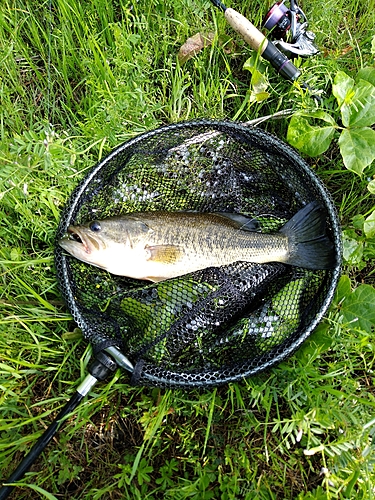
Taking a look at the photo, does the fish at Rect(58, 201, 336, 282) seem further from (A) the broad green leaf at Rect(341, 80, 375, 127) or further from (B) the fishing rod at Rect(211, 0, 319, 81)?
(B) the fishing rod at Rect(211, 0, 319, 81)

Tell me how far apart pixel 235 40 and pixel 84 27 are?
115 centimetres

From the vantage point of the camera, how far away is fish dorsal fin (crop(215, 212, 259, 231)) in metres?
2.81

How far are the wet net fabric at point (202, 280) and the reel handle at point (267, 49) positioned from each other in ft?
1.77

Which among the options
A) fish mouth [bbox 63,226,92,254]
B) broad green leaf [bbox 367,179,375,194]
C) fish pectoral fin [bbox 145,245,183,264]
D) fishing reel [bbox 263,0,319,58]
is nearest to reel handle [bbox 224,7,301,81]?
fishing reel [bbox 263,0,319,58]

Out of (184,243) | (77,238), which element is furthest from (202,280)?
(77,238)

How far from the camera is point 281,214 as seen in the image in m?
2.93

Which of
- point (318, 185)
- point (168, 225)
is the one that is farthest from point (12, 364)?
point (318, 185)

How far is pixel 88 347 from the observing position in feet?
8.95

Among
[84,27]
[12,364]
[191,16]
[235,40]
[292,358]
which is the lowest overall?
[292,358]

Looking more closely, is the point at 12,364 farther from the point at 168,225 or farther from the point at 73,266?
the point at 168,225

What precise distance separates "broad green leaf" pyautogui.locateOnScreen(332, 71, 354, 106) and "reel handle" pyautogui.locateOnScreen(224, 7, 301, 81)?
0.27 metres

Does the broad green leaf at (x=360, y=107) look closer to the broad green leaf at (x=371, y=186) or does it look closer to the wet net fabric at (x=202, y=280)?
the broad green leaf at (x=371, y=186)

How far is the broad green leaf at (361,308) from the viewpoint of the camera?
103 inches

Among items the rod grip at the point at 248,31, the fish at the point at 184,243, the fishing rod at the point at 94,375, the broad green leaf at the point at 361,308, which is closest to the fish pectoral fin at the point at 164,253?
the fish at the point at 184,243
